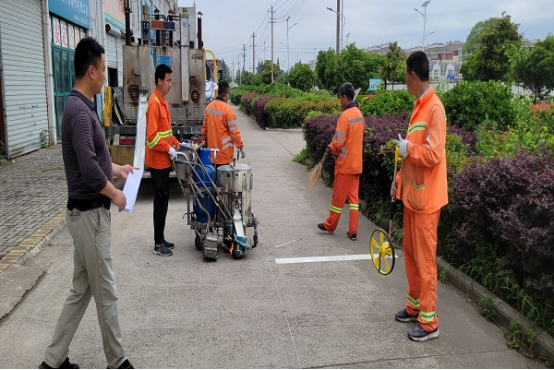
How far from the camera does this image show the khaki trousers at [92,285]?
10.9ft

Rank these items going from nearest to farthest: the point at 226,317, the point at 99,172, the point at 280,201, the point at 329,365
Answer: the point at 99,172, the point at 329,365, the point at 226,317, the point at 280,201

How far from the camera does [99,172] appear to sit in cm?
317

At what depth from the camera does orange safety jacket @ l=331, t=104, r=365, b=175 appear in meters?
6.63

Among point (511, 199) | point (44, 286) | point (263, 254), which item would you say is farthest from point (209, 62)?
point (511, 199)

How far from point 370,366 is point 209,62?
990cm

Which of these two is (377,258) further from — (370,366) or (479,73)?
(479,73)

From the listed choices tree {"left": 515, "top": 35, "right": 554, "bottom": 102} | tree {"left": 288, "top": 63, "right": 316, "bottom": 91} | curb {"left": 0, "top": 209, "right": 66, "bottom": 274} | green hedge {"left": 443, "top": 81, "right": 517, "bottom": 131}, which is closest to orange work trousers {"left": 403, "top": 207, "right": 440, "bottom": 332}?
curb {"left": 0, "top": 209, "right": 66, "bottom": 274}

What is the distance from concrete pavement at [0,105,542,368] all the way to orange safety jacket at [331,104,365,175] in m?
1.00

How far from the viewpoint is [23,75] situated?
42.5 feet

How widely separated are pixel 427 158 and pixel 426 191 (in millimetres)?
277

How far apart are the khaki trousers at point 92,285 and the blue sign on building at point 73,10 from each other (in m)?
13.8

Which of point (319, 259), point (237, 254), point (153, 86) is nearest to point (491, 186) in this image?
point (319, 259)

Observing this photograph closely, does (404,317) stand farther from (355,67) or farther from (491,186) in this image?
(355,67)

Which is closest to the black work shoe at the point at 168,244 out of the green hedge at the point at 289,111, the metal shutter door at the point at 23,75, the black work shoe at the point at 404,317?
the black work shoe at the point at 404,317
